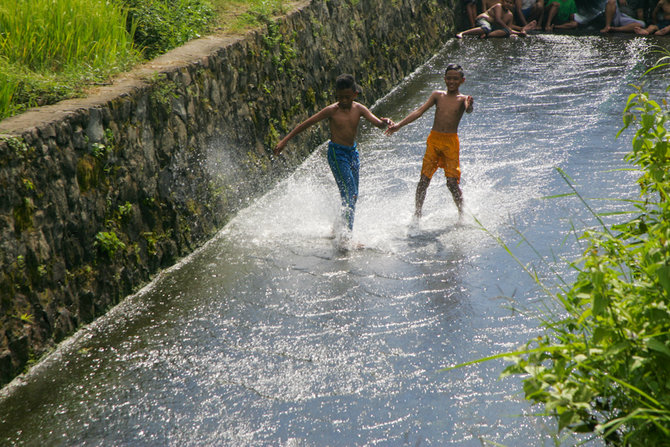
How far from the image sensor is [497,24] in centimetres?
1524

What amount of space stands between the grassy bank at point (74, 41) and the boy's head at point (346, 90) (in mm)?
1950

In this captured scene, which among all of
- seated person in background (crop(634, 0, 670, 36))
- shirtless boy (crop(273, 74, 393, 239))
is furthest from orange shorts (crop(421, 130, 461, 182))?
seated person in background (crop(634, 0, 670, 36))

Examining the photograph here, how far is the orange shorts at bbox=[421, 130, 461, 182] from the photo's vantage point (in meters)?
6.98

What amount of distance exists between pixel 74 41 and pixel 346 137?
8.57ft

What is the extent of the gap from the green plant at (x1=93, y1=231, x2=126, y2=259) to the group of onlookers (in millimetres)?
11482

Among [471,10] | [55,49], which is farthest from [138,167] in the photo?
[471,10]

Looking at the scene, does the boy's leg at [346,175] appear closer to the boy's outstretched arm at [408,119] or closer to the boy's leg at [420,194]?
the boy's outstretched arm at [408,119]

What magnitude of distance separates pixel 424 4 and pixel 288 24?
590cm

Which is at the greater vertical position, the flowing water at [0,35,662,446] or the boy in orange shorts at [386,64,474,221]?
the boy in orange shorts at [386,64,474,221]

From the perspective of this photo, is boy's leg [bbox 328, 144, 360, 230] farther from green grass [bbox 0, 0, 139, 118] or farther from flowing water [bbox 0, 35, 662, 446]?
green grass [bbox 0, 0, 139, 118]

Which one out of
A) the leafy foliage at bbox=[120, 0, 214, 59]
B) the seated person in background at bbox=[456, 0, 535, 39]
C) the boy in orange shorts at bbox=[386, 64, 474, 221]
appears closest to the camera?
the boy in orange shorts at bbox=[386, 64, 474, 221]

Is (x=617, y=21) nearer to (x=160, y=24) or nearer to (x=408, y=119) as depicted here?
→ (x=408, y=119)

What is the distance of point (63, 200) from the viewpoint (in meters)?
5.05

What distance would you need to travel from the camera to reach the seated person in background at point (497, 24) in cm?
1498
